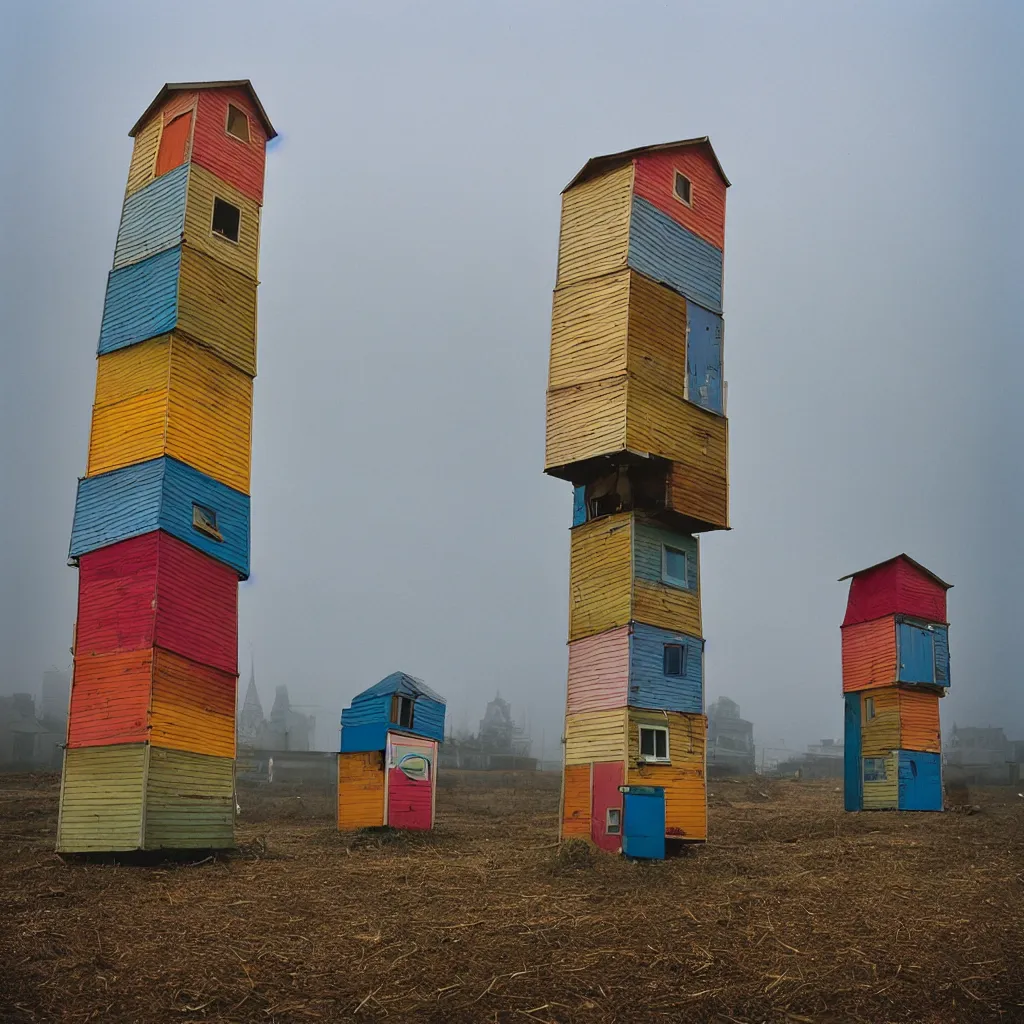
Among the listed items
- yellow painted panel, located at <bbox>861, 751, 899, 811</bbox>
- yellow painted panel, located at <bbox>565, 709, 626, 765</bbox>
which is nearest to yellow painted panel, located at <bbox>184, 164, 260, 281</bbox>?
yellow painted panel, located at <bbox>565, 709, 626, 765</bbox>

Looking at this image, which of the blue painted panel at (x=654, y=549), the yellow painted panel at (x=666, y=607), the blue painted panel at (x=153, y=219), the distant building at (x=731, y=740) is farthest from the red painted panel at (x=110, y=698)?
the distant building at (x=731, y=740)

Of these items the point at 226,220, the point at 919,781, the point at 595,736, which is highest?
the point at 226,220

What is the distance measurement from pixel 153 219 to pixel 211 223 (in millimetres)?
1625

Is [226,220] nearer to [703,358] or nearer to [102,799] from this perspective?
[703,358]

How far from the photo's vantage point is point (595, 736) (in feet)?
95.2

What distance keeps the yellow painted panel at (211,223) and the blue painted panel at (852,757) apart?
2668cm

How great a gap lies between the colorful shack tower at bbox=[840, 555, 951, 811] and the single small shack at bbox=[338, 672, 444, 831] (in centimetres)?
1595

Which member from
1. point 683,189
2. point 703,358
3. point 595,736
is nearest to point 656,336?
point 703,358

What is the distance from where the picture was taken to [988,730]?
81625mm

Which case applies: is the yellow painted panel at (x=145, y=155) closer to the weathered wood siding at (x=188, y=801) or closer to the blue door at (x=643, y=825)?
the weathered wood siding at (x=188, y=801)

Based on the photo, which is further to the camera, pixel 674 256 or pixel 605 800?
pixel 674 256

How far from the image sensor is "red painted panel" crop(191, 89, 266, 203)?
29.8 m

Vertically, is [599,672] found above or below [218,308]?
below

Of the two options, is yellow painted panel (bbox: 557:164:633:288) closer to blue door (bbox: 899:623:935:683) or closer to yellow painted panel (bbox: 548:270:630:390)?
yellow painted panel (bbox: 548:270:630:390)
